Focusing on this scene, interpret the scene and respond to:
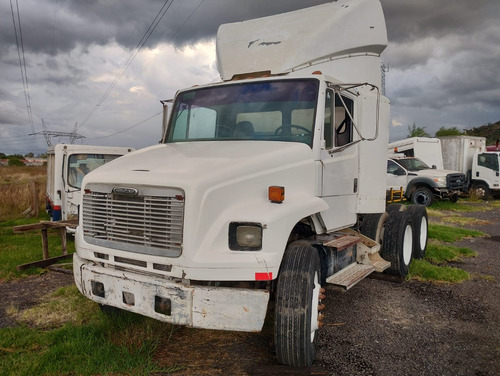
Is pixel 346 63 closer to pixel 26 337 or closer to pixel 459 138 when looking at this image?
pixel 26 337

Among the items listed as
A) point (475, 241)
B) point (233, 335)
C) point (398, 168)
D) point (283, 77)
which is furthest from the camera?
point (398, 168)

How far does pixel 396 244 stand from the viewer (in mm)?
6352

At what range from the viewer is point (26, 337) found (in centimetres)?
427

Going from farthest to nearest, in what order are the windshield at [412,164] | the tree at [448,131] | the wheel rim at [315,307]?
the tree at [448,131]
the windshield at [412,164]
the wheel rim at [315,307]

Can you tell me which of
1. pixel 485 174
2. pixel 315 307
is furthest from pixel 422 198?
pixel 315 307

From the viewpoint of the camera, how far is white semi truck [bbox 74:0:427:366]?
3449 millimetres

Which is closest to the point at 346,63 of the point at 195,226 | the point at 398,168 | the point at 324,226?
the point at 324,226

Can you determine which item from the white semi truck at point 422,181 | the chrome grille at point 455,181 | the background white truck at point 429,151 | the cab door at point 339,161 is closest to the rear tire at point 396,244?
the cab door at point 339,161

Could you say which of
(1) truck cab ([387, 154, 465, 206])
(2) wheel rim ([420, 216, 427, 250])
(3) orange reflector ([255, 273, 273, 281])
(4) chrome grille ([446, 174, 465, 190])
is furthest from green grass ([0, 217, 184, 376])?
(4) chrome grille ([446, 174, 465, 190])

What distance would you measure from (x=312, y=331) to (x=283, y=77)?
2758mm

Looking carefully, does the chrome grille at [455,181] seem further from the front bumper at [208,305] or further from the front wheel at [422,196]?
the front bumper at [208,305]

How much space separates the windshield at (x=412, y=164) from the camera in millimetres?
18375

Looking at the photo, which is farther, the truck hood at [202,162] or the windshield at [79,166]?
the windshield at [79,166]

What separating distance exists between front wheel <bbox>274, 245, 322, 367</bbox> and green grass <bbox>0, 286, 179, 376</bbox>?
101 cm
